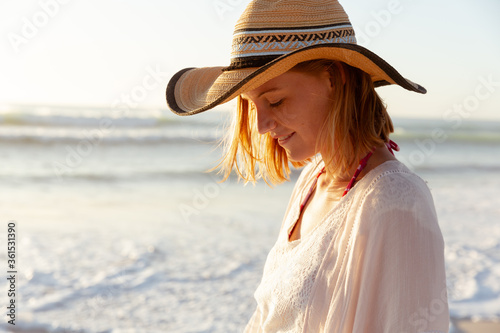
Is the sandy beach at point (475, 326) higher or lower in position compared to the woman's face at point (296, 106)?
lower

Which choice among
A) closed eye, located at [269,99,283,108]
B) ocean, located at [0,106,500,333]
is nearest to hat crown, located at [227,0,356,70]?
closed eye, located at [269,99,283,108]

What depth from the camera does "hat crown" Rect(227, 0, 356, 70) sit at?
1.46m

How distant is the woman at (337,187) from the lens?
50.6 inches

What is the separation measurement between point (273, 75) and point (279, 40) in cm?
10

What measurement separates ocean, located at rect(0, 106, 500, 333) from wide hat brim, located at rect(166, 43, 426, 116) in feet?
0.91

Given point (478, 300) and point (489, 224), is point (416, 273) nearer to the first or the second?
point (478, 300)

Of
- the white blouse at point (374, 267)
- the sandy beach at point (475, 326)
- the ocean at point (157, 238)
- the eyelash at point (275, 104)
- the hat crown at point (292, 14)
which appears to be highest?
the hat crown at point (292, 14)

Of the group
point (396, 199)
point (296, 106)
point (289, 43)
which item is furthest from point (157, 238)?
point (396, 199)

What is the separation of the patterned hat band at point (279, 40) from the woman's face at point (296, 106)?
0.08m

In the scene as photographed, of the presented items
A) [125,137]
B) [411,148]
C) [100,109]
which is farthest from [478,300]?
[100,109]

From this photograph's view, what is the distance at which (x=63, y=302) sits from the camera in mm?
4109

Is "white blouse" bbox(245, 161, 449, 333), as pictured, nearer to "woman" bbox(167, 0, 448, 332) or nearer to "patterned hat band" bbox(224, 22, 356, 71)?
"woman" bbox(167, 0, 448, 332)

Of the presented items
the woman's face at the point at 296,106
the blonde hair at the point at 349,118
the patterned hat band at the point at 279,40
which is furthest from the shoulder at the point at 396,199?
the patterned hat band at the point at 279,40

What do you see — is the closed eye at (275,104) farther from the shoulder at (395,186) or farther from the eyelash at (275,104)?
the shoulder at (395,186)
